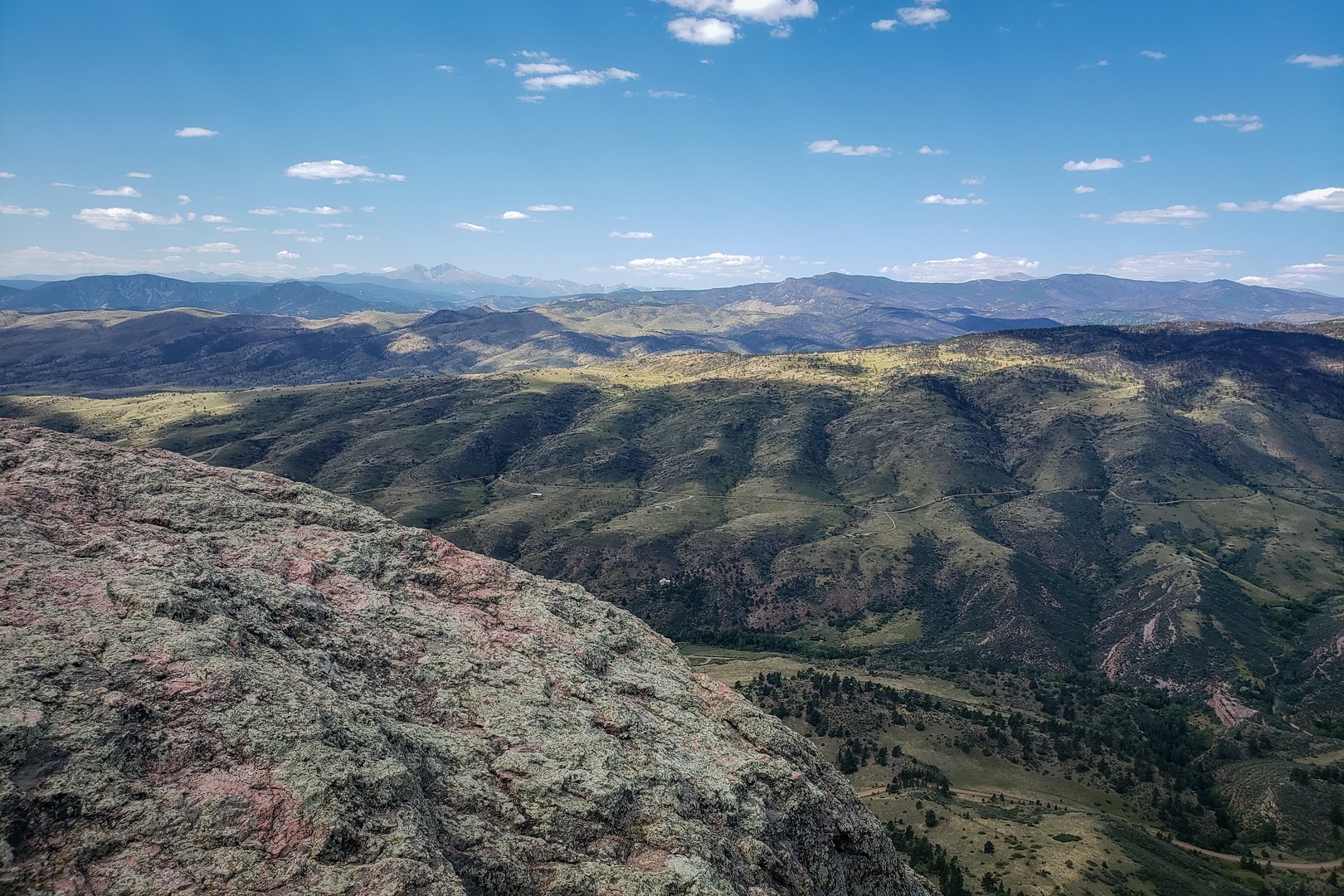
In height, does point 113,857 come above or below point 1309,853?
above

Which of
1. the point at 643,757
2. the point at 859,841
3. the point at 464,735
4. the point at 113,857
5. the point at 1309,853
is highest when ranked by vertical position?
the point at 113,857

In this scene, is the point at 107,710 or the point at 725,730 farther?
the point at 725,730

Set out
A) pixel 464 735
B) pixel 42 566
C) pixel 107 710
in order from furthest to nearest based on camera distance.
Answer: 1. pixel 464 735
2. pixel 42 566
3. pixel 107 710

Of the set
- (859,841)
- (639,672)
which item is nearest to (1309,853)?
(859,841)

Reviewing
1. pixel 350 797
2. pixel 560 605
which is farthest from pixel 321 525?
pixel 350 797

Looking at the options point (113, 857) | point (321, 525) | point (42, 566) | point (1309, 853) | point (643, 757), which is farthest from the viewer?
point (1309, 853)

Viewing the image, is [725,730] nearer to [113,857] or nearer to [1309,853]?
[113,857]
